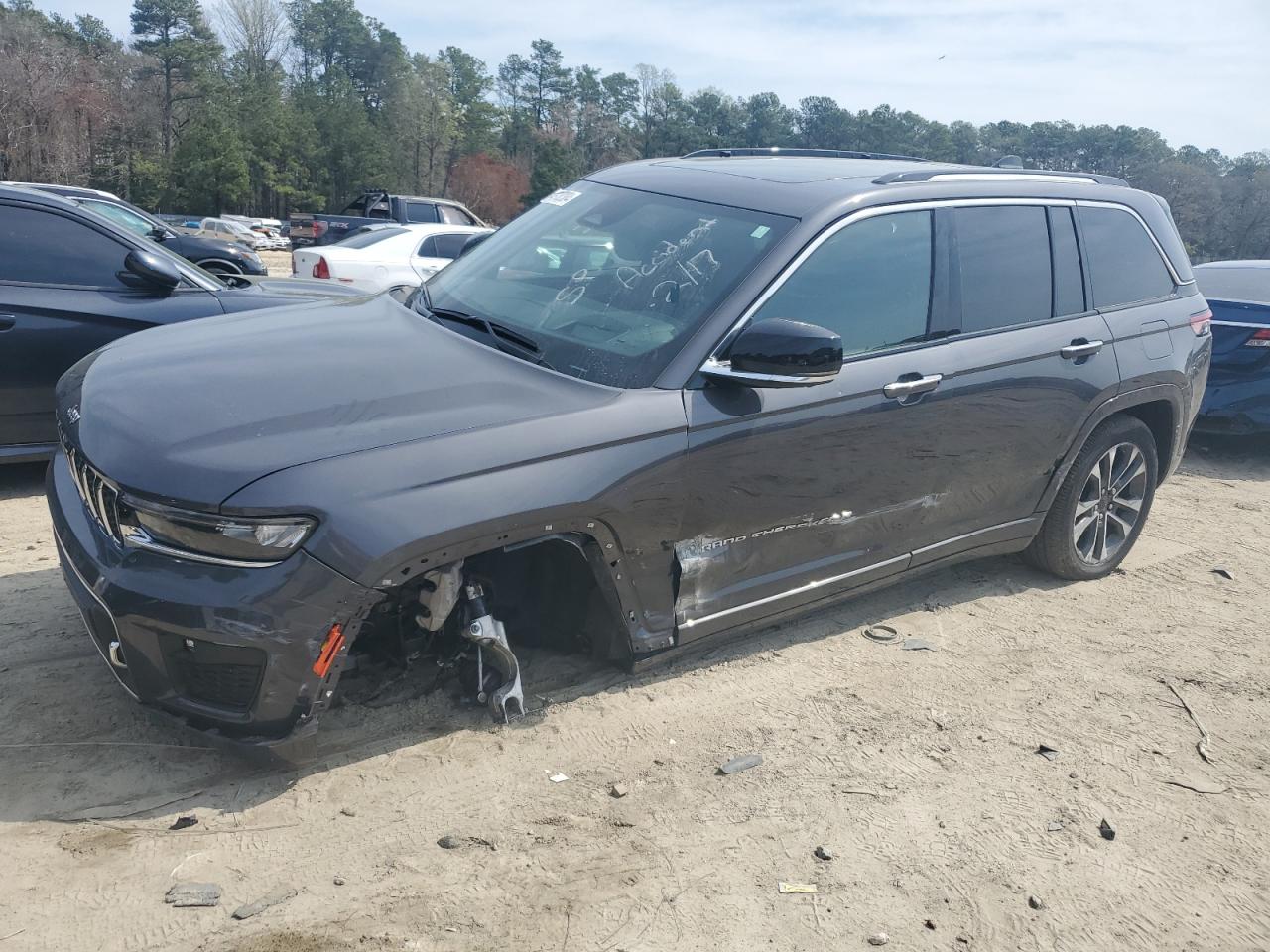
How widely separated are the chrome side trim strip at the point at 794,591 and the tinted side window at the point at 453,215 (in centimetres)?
1852

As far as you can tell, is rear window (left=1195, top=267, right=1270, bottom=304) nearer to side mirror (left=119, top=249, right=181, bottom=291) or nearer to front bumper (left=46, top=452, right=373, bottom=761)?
side mirror (left=119, top=249, right=181, bottom=291)

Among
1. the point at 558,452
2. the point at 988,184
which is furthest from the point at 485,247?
the point at 988,184

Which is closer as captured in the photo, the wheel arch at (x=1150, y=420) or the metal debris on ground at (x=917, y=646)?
the metal debris on ground at (x=917, y=646)

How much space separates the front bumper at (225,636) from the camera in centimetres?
271

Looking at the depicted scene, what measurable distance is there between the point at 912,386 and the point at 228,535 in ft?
8.10

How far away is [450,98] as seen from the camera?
9831 centimetres

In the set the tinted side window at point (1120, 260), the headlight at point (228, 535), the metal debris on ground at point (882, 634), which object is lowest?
the metal debris on ground at point (882, 634)

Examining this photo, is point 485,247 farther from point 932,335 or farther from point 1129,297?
point 1129,297

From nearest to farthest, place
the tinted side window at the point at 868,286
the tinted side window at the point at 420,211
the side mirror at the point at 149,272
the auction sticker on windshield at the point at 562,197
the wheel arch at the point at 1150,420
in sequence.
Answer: the tinted side window at the point at 868,286, the auction sticker on windshield at the point at 562,197, the wheel arch at the point at 1150,420, the side mirror at the point at 149,272, the tinted side window at the point at 420,211

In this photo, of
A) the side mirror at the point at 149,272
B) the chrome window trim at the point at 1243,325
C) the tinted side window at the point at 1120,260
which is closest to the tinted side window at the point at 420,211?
the side mirror at the point at 149,272

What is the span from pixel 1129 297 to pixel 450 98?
10150 cm

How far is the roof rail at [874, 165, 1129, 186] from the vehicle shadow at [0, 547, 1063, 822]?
191 cm

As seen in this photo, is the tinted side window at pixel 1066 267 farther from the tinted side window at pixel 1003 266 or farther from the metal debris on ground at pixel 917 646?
the metal debris on ground at pixel 917 646

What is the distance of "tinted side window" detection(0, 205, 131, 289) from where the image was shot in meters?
5.57
